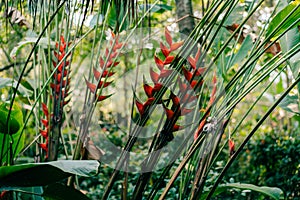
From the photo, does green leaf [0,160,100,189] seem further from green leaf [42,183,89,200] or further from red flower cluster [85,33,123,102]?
red flower cluster [85,33,123,102]

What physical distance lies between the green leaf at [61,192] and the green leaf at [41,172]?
14 centimetres

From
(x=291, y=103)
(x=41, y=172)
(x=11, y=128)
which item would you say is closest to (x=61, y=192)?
(x=41, y=172)

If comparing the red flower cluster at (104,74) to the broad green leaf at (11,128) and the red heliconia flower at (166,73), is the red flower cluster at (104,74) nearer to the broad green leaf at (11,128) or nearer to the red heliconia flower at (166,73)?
the red heliconia flower at (166,73)

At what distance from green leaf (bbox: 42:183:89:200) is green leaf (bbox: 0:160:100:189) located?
0.45ft

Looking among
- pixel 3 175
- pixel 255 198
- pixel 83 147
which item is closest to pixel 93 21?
pixel 83 147

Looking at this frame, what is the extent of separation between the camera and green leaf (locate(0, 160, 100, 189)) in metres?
1.13

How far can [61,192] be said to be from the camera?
1.33 m

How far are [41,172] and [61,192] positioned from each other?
0.20 metres

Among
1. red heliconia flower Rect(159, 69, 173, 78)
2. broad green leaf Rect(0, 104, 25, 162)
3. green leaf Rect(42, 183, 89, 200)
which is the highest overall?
red heliconia flower Rect(159, 69, 173, 78)

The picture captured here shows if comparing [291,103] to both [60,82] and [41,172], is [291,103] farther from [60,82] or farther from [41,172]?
[41,172]

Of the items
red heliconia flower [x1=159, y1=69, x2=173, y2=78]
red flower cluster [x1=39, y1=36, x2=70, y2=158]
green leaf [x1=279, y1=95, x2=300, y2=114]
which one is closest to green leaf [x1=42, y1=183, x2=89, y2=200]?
red flower cluster [x1=39, y1=36, x2=70, y2=158]

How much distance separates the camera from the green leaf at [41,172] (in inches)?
44.6

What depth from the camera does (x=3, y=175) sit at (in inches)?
46.3

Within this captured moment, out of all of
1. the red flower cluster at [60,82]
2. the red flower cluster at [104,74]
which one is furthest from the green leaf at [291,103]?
the red flower cluster at [60,82]
